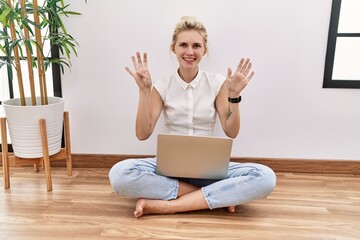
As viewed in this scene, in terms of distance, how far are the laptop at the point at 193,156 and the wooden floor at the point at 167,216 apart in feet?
0.70

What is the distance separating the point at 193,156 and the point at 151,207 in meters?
0.32

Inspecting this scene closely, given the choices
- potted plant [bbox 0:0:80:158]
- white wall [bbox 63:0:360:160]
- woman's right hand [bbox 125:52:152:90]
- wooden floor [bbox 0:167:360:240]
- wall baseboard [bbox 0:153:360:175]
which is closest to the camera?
wooden floor [bbox 0:167:360:240]

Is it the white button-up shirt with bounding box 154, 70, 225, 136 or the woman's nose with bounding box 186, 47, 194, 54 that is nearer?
the woman's nose with bounding box 186, 47, 194, 54

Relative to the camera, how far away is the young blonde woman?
156 centimetres

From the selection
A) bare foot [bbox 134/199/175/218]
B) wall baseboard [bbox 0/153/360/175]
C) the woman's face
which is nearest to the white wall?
wall baseboard [bbox 0/153/360/175]

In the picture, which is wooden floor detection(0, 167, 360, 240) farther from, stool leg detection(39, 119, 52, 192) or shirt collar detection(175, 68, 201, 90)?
shirt collar detection(175, 68, 201, 90)

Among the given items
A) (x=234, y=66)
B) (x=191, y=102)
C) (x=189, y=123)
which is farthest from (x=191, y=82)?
(x=234, y=66)

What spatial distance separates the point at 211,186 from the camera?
1589mm

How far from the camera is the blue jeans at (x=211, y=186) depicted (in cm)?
155

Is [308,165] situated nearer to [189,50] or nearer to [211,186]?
[211,186]

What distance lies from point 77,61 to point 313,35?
1395 mm

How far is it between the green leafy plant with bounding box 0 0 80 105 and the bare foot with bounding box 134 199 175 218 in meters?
0.83

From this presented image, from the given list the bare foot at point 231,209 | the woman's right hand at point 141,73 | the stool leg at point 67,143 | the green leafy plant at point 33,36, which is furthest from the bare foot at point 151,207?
the green leafy plant at point 33,36

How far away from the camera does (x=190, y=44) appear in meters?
1.59
